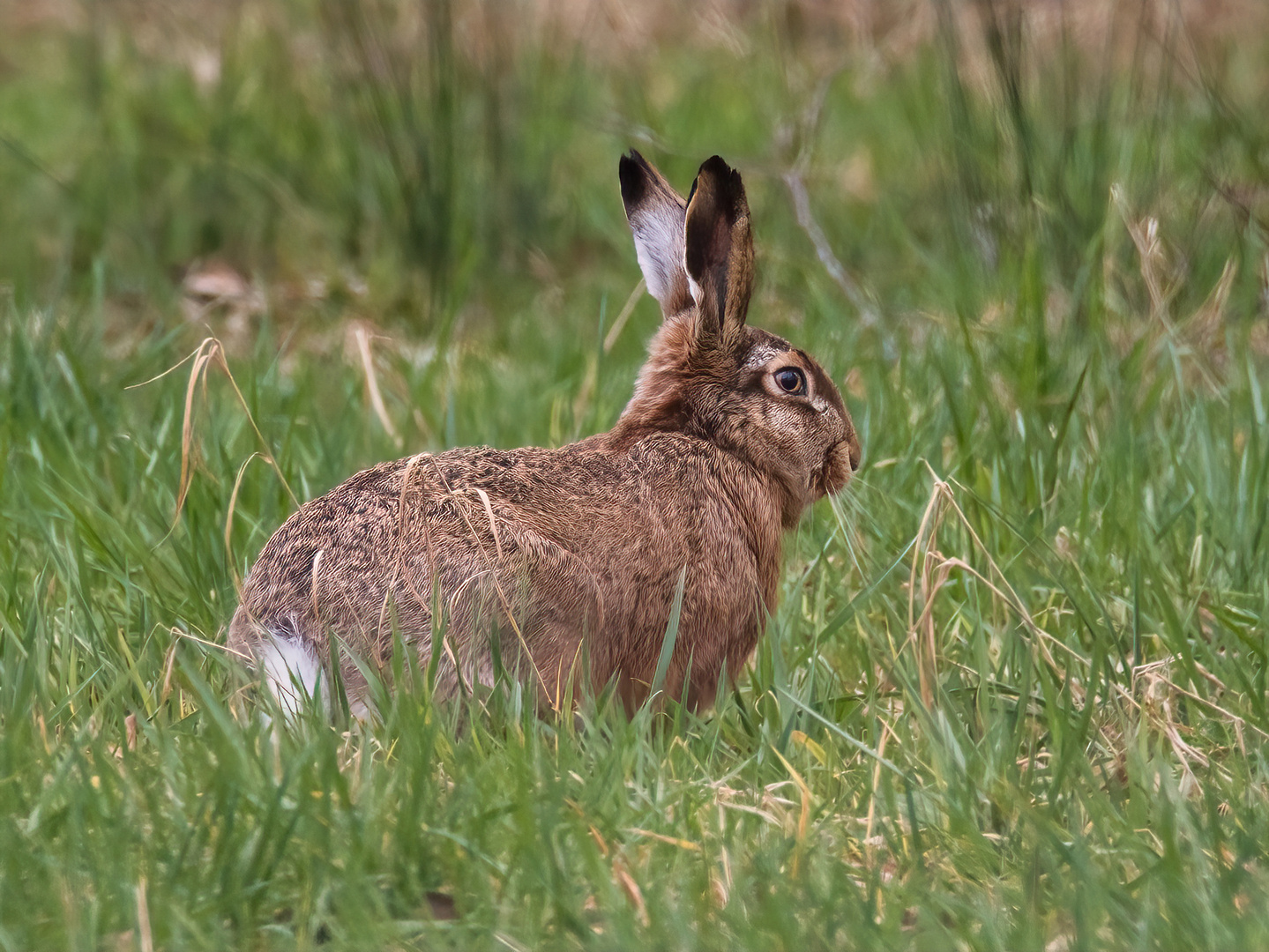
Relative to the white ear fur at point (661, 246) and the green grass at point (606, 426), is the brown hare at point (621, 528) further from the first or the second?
the green grass at point (606, 426)

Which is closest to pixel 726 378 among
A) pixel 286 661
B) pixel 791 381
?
pixel 791 381

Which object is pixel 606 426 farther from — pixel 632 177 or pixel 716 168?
pixel 716 168

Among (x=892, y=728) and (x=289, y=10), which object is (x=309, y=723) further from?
(x=289, y=10)

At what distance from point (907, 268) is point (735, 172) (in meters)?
3.56

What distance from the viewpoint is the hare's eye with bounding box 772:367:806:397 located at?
3.62 meters

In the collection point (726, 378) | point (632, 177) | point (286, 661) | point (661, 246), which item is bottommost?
point (286, 661)

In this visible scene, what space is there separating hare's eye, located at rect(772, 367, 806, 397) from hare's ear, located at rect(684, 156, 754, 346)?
0.43 ft

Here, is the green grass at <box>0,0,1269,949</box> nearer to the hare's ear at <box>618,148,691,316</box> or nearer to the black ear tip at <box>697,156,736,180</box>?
the hare's ear at <box>618,148,691,316</box>

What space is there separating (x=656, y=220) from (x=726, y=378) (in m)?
0.40

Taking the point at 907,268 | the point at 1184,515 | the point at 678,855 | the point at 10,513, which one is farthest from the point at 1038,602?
the point at 907,268

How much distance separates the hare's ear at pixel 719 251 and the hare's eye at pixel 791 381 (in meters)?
0.13

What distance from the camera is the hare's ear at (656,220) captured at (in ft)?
11.9

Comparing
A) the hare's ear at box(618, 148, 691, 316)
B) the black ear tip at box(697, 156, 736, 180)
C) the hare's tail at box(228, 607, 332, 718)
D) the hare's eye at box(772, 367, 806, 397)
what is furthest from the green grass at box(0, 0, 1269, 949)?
the black ear tip at box(697, 156, 736, 180)

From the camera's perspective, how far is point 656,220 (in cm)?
365
